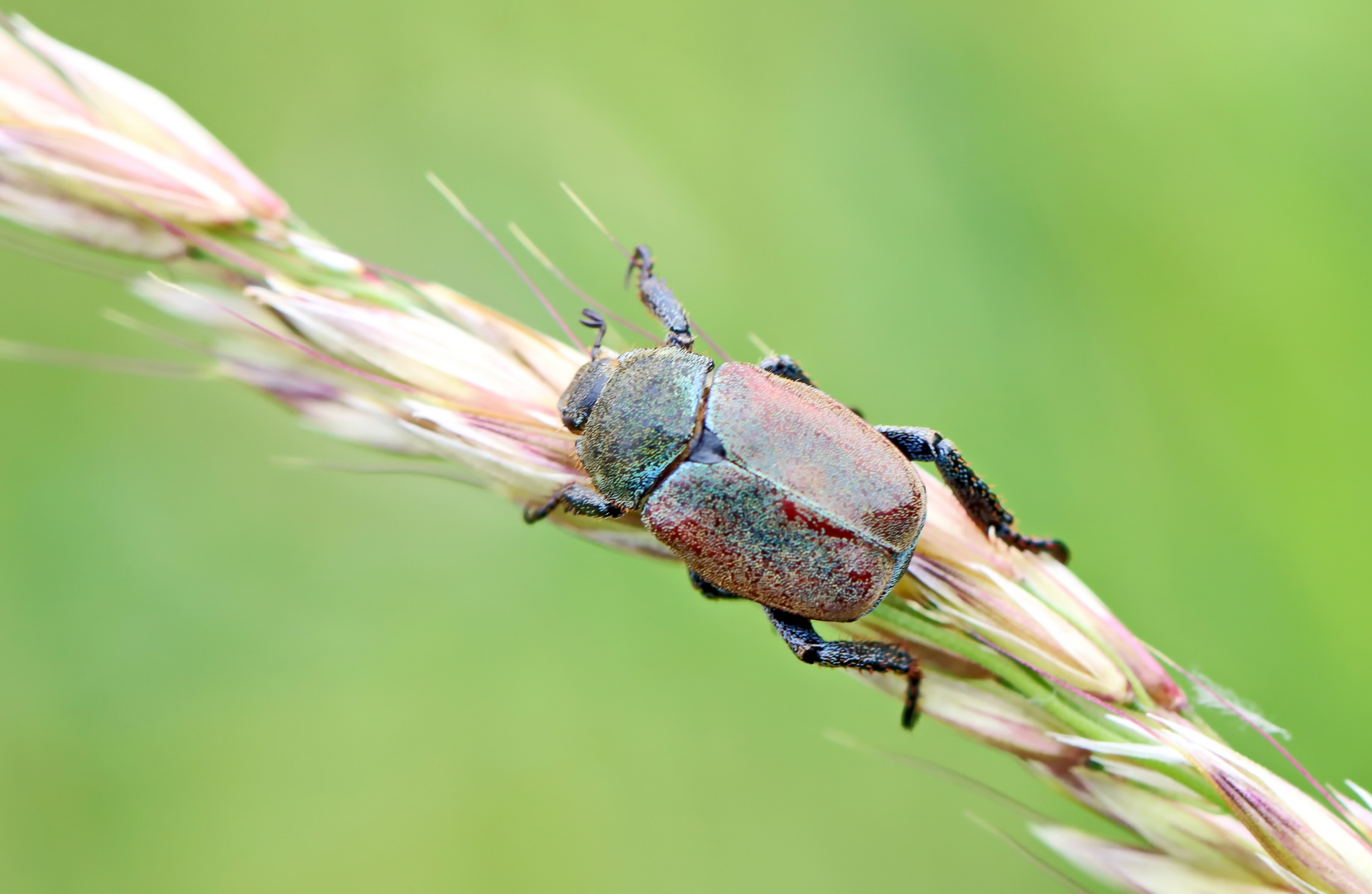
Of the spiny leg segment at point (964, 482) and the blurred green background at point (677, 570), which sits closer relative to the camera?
the spiny leg segment at point (964, 482)

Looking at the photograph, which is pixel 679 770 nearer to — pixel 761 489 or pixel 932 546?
pixel 761 489

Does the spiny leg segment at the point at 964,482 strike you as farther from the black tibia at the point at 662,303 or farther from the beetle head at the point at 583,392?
the beetle head at the point at 583,392

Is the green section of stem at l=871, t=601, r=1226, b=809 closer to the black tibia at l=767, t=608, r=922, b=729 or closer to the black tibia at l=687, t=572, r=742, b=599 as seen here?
the black tibia at l=767, t=608, r=922, b=729

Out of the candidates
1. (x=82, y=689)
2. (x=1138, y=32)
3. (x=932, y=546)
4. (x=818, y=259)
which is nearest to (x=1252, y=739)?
(x=932, y=546)

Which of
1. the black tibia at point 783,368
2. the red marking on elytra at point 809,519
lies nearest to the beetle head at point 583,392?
the black tibia at point 783,368

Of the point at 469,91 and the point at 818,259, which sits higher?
the point at 818,259

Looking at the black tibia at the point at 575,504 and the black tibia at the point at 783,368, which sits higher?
the black tibia at the point at 783,368

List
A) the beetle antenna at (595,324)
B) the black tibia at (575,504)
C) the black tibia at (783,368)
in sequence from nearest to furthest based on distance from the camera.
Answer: the black tibia at (575,504)
the black tibia at (783,368)
the beetle antenna at (595,324)
